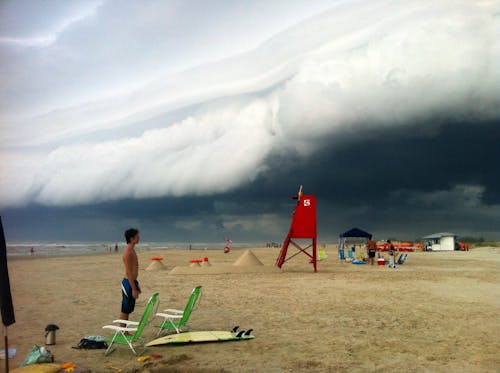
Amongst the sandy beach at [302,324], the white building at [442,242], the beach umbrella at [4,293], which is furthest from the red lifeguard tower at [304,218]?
the white building at [442,242]

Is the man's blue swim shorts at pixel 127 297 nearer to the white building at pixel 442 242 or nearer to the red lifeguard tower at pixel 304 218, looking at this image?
the red lifeguard tower at pixel 304 218

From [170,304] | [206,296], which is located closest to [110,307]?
[170,304]

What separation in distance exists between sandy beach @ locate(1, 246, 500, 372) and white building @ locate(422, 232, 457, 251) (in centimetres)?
3847

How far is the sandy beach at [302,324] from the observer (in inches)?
250

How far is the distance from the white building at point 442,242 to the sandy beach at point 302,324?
38.5 meters

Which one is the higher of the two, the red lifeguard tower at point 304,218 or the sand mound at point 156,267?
the red lifeguard tower at point 304,218

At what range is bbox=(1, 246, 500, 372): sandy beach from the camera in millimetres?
6355

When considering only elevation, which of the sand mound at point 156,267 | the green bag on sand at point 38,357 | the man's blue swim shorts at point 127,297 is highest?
the man's blue swim shorts at point 127,297

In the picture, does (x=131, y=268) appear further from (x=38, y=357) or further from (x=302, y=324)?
(x=302, y=324)

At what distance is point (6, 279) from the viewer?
4.74 m

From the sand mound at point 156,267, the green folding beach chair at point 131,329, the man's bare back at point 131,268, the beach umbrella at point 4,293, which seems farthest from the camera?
the sand mound at point 156,267

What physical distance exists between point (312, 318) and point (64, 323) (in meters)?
5.35

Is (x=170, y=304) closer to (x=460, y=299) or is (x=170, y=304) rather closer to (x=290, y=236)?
(x=460, y=299)

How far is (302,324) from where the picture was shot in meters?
9.02
